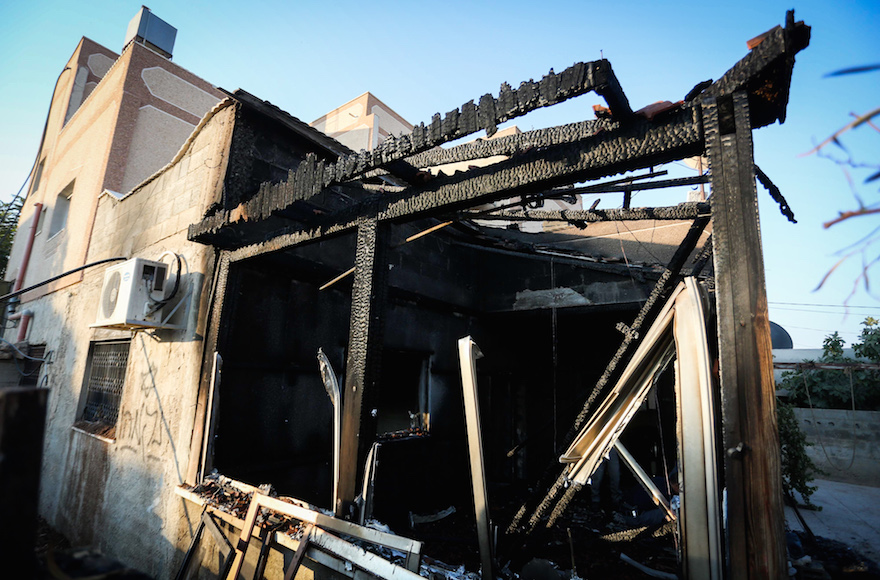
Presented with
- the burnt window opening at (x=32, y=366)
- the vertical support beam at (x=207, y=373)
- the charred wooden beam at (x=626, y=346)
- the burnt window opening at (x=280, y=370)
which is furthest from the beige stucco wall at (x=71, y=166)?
the charred wooden beam at (x=626, y=346)

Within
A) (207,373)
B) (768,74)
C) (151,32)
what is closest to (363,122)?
(151,32)

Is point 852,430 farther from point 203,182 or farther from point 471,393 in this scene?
point 203,182

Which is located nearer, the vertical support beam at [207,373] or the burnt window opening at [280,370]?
the vertical support beam at [207,373]

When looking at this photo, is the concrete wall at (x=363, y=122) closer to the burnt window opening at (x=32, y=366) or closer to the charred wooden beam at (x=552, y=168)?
the burnt window opening at (x=32, y=366)

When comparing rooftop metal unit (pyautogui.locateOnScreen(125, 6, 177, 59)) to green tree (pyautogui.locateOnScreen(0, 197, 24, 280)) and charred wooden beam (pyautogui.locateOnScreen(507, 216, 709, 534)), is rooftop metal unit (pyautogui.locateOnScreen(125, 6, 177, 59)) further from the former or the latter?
charred wooden beam (pyautogui.locateOnScreen(507, 216, 709, 534))

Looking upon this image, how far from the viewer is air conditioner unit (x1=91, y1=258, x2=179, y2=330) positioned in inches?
182

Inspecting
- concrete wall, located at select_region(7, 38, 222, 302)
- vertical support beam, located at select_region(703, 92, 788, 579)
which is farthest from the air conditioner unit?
vertical support beam, located at select_region(703, 92, 788, 579)

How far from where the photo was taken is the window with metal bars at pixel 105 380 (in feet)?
19.3

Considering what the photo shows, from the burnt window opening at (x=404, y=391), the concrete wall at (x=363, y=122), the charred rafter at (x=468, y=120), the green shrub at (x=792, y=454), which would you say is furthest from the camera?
the concrete wall at (x=363, y=122)

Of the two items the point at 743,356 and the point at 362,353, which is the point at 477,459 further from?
the point at 743,356

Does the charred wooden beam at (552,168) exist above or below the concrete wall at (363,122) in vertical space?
below

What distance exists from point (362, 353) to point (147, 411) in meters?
3.82

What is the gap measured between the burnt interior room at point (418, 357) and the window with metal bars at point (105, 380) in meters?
2.58

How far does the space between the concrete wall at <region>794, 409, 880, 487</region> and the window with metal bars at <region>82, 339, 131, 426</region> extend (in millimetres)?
13211
